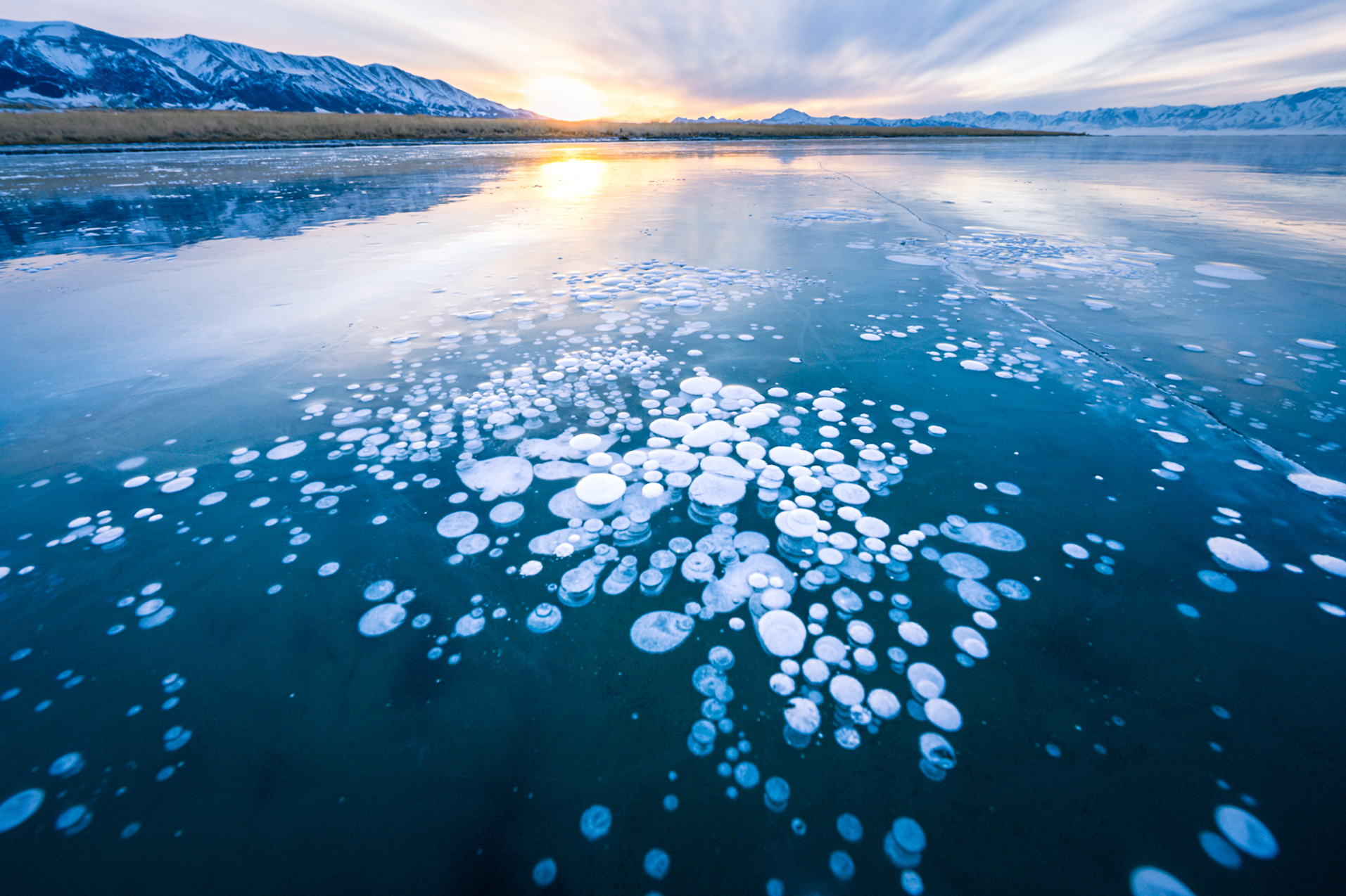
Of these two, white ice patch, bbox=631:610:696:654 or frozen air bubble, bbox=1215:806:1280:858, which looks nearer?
frozen air bubble, bbox=1215:806:1280:858

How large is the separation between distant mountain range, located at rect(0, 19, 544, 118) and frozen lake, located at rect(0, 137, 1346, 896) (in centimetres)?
20627

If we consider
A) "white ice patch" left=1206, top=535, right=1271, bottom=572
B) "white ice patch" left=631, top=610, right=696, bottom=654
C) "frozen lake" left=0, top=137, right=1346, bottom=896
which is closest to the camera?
"frozen lake" left=0, top=137, right=1346, bottom=896

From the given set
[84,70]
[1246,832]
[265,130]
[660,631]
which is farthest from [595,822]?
[84,70]

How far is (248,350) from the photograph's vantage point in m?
4.18

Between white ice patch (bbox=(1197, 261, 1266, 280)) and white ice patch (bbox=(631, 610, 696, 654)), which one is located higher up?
white ice patch (bbox=(1197, 261, 1266, 280))

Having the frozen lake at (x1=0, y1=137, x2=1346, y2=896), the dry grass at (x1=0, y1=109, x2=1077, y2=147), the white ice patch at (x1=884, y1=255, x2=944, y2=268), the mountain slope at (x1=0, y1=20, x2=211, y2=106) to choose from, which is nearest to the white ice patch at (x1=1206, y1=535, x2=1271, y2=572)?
the frozen lake at (x1=0, y1=137, x2=1346, y2=896)

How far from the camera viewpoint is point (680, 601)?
1.92m

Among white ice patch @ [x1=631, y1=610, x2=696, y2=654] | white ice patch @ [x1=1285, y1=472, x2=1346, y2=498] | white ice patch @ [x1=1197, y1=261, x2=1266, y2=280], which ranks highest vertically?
white ice patch @ [x1=1197, y1=261, x2=1266, y2=280]

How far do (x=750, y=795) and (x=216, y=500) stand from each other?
2768mm

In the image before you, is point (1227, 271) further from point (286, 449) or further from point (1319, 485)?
point (286, 449)

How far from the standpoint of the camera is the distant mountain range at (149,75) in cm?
14212

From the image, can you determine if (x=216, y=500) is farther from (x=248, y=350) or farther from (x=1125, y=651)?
(x=1125, y=651)

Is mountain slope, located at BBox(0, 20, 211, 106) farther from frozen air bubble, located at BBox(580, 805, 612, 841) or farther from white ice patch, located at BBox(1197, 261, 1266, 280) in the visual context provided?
white ice patch, located at BBox(1197, 261, 1266, 280)

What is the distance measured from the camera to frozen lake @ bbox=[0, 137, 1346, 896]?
4.26 ft
